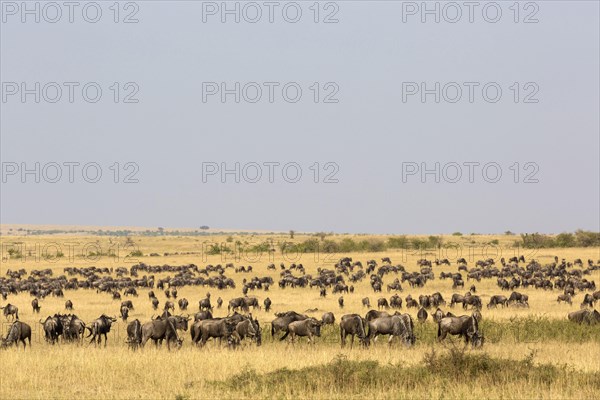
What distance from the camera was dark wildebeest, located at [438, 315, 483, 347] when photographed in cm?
2427

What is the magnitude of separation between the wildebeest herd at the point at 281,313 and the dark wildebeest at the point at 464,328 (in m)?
0.03

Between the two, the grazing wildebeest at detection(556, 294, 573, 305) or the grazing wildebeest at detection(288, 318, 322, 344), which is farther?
the grazing wildebeest at detection(556, 294, 573, 305)

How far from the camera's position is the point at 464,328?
24.5m

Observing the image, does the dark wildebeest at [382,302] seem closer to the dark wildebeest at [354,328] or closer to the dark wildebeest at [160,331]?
the dark wildebeest at [354,328]

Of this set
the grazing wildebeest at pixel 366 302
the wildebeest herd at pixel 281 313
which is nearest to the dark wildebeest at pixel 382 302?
the wildebeest herd at pixel 281 313

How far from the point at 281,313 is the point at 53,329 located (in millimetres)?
7437

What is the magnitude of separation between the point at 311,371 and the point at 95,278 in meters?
41.1

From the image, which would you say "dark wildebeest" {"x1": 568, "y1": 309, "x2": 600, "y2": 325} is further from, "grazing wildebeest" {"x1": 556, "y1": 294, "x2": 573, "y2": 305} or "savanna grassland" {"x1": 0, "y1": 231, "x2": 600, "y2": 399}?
"grazing wildebeest" {"x1": 556, "y1": 294, "x2": 573, "y2": 305}

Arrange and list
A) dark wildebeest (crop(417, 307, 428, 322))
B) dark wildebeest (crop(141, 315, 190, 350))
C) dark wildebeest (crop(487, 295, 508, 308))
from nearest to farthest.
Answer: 1. dark wildebeest (crop(141, 315, 190, 350))
2. dark wildebeest (crop(417, 307, 428, 322))
3. dark wildebeest (crop(487, 295, 508, 308))

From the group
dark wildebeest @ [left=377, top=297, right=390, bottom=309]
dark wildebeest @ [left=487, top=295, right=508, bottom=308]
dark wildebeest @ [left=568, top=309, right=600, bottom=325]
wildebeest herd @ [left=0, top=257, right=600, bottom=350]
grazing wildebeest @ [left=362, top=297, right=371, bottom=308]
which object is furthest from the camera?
grazing wildebeest @ [left=362, top=297, right=371, bottom=308]

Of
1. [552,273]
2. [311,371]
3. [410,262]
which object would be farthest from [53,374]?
[410,262]

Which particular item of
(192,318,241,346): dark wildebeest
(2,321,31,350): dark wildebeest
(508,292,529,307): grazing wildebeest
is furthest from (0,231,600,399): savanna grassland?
(508,292,529,307): grazing wildebeest

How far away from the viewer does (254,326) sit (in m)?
24.9

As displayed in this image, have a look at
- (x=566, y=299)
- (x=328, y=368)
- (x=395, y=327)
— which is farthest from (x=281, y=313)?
(x=566, y=299)
